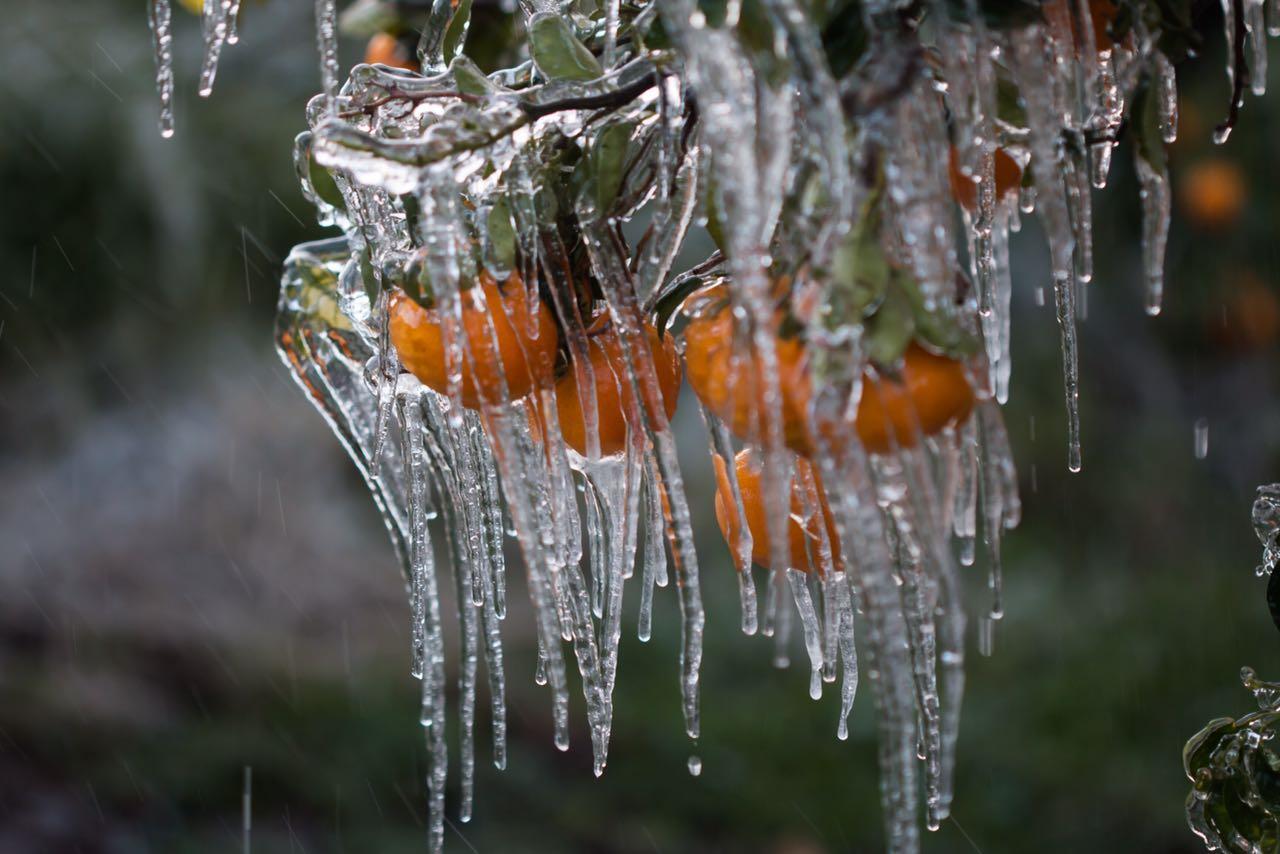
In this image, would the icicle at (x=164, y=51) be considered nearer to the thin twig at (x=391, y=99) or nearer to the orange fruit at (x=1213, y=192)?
the thin twig at (x=391, y=99)

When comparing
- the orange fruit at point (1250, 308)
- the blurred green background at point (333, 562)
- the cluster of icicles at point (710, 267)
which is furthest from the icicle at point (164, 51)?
the orange fruit at point (1250, 308)

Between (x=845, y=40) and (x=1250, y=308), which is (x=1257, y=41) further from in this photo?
(x=1250, y=308)

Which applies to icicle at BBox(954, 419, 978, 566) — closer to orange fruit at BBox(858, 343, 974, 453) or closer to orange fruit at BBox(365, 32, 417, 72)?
orange fruit at BBox(858, 343, 974, 453)

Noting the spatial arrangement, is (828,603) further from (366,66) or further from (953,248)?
(366,66)

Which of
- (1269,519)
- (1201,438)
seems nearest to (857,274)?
(1269,519)

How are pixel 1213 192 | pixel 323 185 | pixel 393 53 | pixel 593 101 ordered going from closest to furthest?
pixel 593 101 < pixel 323 185 < pixel 393 53 < pixel 1213 192

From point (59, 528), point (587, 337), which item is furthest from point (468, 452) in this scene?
point (59, 528)

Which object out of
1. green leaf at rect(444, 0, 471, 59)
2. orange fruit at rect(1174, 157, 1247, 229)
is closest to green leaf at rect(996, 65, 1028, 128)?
green leaf at rect(444, 0, 471, 59)
